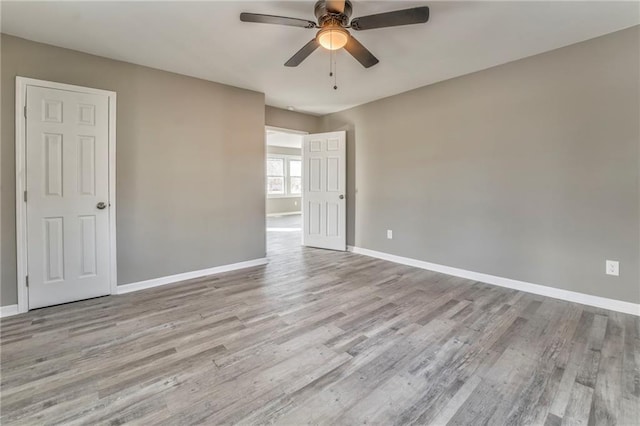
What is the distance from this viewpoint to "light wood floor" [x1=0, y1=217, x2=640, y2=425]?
1.49 meters

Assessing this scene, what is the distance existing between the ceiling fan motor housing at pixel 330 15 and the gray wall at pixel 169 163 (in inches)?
84.3

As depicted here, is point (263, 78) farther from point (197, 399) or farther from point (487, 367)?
point (487, 367)

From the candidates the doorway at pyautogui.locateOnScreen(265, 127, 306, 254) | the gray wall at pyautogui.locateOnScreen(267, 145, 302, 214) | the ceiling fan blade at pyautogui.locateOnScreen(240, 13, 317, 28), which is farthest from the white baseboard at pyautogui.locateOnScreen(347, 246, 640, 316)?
the gray wall at pyautogui.locateOnScreen(267, 145, 302, 214)

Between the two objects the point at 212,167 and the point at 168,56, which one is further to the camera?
the point at 212,167

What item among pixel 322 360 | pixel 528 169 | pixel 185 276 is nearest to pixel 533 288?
pixel 528 169

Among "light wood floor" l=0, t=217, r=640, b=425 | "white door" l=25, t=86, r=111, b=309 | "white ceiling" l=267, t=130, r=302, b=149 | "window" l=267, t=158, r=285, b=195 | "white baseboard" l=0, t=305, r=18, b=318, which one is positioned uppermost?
"white ceiling" l=267, t=130, r=302, b=149

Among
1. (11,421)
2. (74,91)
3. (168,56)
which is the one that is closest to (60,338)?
(11,421)

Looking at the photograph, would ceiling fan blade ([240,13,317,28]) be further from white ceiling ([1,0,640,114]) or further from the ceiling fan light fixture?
white ceiling ([1,0,640,114])

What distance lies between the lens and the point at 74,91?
2.81 meters

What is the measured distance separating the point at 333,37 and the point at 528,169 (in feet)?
8.24

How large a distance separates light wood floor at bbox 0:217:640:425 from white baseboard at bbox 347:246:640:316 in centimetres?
13

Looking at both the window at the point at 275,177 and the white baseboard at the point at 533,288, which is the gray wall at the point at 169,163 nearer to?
the white baseboard at the point at 533,288

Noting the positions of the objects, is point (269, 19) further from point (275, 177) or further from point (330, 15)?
point (275, 177)

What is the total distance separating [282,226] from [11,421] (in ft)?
21.8
